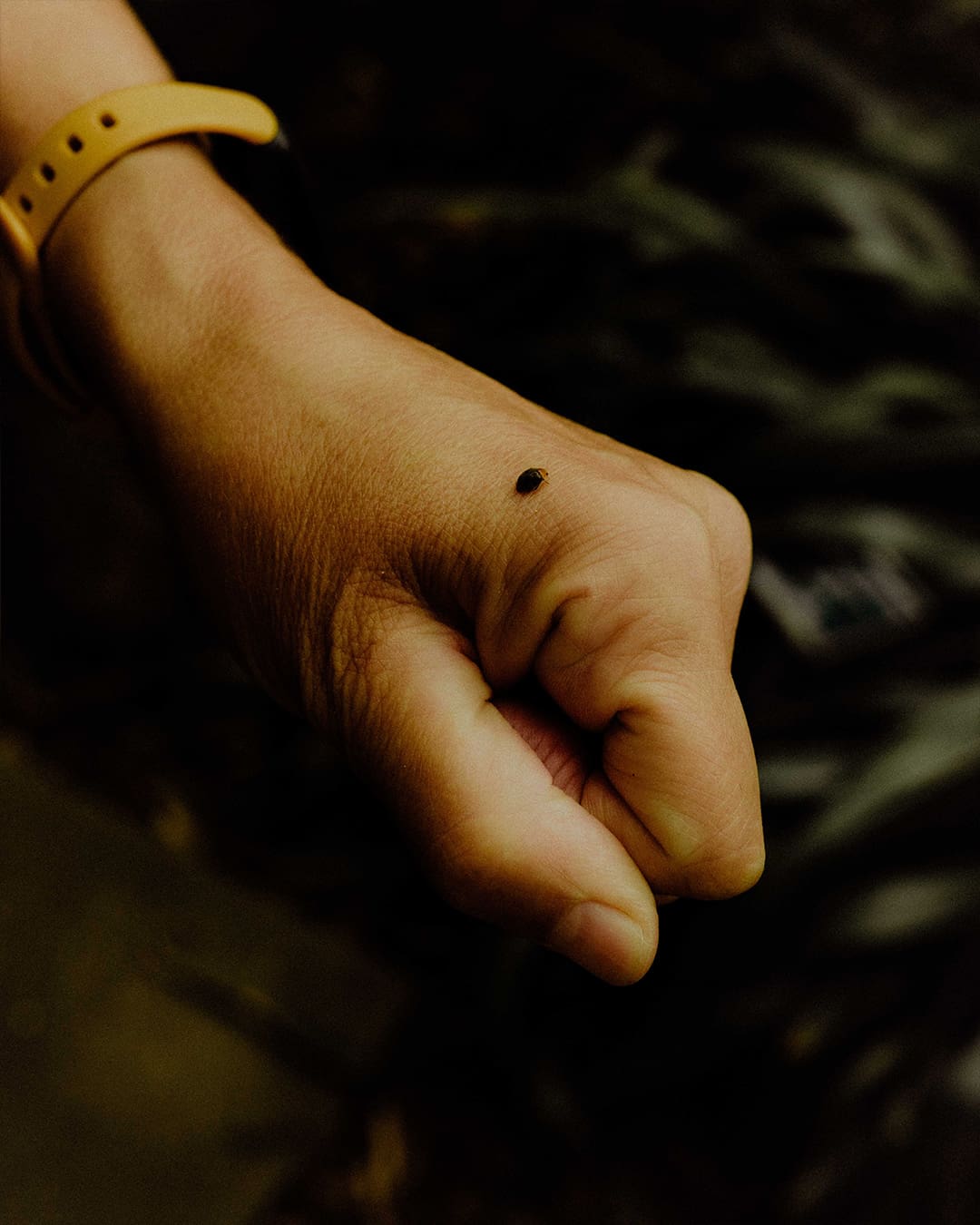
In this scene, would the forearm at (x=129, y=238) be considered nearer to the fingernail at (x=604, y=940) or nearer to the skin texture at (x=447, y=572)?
the skin texture at (x=447, y=572)

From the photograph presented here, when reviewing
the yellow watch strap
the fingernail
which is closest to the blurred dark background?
the yellow watch strap

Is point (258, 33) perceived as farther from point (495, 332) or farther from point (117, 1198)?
point (117, 1198)

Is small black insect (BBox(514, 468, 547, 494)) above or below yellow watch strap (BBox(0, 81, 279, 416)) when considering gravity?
below

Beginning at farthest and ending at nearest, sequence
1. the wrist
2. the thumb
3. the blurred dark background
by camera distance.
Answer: the blurred dark background < the wrist < the thumb

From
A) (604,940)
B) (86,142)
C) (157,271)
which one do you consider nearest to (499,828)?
(604,940)

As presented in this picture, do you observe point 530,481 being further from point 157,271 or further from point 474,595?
point 157,271

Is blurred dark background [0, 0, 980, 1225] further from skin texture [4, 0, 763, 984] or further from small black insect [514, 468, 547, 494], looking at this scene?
small black insect [514, 468, 547, 494]

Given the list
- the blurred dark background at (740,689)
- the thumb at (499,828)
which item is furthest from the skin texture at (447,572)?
the blurred dark background at (740,689)

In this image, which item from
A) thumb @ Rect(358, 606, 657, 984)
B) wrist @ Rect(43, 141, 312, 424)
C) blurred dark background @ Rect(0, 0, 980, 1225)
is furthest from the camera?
blurred dark background @ Rect(0, 0, 980, 1225)
